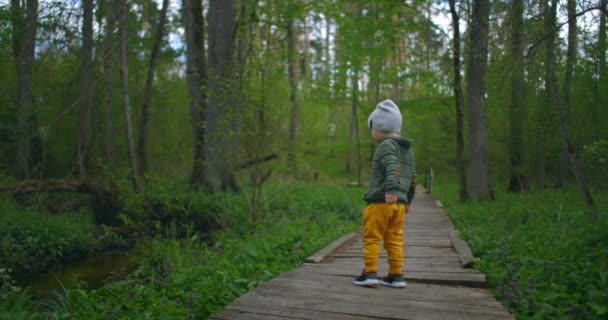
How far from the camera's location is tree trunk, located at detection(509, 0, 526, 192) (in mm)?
A: 8188

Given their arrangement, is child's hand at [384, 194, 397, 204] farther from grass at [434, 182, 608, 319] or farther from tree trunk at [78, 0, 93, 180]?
tree trunk at [78, 0, 93, 180]

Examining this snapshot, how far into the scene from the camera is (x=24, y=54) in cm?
718

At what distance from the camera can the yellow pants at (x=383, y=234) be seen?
13.6ft

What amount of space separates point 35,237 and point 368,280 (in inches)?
298

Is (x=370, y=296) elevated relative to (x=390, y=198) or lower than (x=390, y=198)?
lower

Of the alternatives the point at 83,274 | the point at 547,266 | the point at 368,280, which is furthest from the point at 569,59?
the point at 83,274

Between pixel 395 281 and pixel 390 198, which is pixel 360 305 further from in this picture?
pixel 390 198

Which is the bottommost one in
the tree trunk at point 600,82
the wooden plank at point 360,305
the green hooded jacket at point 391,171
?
the wooden plank at point 360,305

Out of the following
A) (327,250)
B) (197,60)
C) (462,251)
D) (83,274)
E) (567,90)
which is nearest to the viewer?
(462,251)

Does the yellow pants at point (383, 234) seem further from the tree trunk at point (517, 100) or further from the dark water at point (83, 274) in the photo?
the tree trunk at point (517, 100)

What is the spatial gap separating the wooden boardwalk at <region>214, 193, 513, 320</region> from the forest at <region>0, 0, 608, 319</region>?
0.93 feet

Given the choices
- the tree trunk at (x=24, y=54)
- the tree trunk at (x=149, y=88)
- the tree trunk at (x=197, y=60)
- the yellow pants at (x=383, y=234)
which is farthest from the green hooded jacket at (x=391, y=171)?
the tree trunk at (x=149, y=88)

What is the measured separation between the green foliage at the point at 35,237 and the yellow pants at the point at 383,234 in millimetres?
6764

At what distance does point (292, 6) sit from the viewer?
15.6 meters
